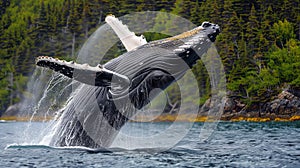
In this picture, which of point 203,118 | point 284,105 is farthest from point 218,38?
point 284,105

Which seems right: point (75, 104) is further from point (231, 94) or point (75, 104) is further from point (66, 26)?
point (66, 26)

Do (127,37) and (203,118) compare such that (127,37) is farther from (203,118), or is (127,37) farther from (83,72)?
(203,118)

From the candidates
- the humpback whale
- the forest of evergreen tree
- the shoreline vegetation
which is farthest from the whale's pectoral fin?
the forest of evergreen tree

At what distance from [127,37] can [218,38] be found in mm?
44392

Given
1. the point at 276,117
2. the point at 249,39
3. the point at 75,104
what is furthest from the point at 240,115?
the point at 75,104

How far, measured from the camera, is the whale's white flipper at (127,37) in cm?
855

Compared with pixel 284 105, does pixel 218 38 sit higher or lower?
higher

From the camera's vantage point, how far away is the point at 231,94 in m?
47.7

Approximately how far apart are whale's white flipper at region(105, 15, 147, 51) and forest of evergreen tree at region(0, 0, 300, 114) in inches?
1464

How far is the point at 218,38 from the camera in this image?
52.4 metres

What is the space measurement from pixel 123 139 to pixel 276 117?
30.5 meters

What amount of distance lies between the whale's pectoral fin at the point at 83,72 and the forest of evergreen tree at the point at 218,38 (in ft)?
127

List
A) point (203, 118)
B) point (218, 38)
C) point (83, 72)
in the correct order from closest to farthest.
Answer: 1. point (83, 72)
2. point (203, 118)
3. point (218, 38)

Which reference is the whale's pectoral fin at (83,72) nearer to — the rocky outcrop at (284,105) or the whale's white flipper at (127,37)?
the whale's white flipper at (127,37)
